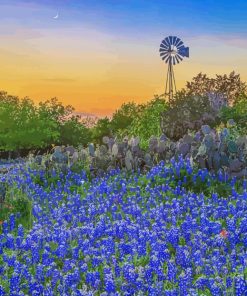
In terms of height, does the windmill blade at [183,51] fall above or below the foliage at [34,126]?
above

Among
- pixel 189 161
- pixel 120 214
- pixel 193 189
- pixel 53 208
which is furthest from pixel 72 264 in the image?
pixel 189 161

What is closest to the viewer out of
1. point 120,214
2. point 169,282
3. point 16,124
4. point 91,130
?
point 169,282

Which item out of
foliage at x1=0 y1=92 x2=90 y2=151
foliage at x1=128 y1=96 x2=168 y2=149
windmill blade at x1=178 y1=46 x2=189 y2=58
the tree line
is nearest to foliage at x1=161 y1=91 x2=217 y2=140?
foliage at x1=128 y1=96 x2=168 y2=149

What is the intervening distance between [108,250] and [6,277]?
1.22 metres

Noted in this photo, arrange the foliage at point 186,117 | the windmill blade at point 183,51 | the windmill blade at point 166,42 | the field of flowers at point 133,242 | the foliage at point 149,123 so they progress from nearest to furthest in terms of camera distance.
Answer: the field of flowers at point 133,242 < the foliage at point 186,117 < the foliage at point 149,123 < the windmill blade at point 183,51 < the windmill blade at point 166,42

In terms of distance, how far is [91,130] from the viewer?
120 feet

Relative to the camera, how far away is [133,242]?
789 centimetres

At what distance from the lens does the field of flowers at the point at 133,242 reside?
6648 millimetres

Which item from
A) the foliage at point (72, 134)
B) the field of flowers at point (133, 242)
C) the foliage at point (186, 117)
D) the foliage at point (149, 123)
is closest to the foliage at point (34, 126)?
the foliage at point (72, 134)

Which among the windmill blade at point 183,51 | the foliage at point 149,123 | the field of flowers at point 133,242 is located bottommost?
the field of flowers at point 133,242

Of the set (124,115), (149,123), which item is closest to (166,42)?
(124,115)

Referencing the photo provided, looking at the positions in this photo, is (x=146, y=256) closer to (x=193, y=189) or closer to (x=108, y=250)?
(x=108, y=250)

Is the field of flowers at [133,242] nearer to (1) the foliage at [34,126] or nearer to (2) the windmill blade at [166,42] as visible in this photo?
(1) the foliage at [34,126]

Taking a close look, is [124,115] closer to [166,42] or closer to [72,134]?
[72,134]
